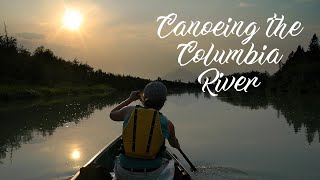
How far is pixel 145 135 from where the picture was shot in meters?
4.44

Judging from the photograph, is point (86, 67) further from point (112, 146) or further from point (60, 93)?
point (112, 146)

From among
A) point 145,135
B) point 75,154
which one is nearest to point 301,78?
point 75,154

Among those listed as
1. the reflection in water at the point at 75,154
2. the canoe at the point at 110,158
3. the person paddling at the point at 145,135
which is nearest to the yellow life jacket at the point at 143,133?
the person paddling at the point at 145,135

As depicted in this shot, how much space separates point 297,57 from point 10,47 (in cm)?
6367

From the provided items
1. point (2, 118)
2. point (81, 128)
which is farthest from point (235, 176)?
point (2, 118)

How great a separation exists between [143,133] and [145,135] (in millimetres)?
32

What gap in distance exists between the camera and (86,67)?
116 metres

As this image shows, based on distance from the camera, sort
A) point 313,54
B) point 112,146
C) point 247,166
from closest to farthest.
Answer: point 112,146 < point 247,166 < point 313,54

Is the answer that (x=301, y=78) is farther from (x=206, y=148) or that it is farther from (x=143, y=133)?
(x=143, y=133)

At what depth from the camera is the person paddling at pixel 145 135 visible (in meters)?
4.43

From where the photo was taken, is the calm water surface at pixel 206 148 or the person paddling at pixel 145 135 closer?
the person paddling at pixel 145 135

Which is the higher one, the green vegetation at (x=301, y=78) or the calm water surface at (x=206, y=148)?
the green vegetation at (x=301, y=78)

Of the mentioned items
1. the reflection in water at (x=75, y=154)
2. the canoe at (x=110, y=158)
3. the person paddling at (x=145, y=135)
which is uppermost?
the person paddling at (x=145, y=135)

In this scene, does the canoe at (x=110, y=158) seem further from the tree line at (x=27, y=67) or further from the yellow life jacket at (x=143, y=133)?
the tree line at (x=27, y=67)
